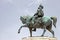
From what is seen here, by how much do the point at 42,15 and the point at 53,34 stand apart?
195cm

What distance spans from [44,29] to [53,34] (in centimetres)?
114

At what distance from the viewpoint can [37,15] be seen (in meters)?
51.9

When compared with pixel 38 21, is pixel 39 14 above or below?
above

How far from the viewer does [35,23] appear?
5166 centimetres

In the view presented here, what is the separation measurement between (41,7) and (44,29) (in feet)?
6.31

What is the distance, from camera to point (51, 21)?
171 ft

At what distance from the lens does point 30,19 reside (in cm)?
5197

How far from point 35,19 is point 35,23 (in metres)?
0.36

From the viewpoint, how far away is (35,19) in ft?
170

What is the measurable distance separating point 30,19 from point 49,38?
95.2 inches

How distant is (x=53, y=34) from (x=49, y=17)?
1.52 meters

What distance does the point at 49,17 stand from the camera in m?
A: 52.2

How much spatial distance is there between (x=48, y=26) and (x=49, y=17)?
2.55 feet
